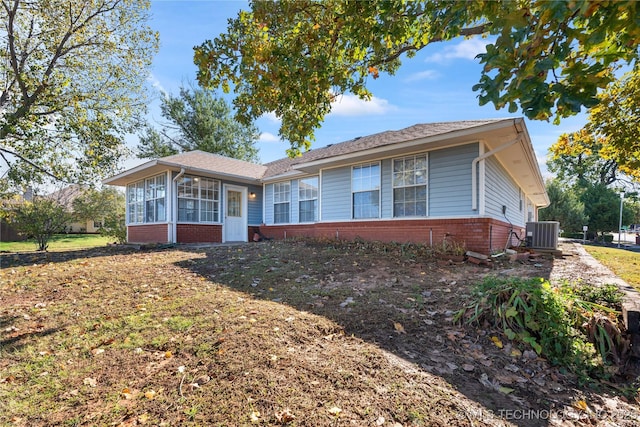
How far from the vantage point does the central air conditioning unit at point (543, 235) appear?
10383 mm

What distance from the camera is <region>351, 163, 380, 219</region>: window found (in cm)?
966

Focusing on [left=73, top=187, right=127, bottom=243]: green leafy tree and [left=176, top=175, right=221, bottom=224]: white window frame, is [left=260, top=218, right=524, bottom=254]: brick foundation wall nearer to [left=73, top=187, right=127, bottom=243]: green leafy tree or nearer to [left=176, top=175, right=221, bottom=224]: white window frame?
[left=176, top=175, right=221, bottom=224]: white window frame

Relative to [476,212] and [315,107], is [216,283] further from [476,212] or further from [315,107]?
[476,212]

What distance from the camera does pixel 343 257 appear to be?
7598mm

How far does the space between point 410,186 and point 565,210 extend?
29814 mm

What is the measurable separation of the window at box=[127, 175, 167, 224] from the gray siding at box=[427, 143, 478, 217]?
10.3 meters

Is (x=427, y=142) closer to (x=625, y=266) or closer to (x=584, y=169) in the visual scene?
(x=625, y=266)

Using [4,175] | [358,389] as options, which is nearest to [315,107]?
[358,389]

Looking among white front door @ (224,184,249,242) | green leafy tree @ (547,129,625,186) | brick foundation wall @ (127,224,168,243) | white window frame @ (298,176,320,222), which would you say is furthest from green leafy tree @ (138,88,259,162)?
green leafy tree @ (547,129,625,186)

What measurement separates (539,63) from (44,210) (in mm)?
15352

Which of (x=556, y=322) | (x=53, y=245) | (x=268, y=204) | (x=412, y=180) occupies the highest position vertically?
(x=412, y=180)

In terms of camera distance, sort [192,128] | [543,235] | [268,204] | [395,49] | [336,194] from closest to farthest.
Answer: [395,49], [543,235], [336,194], [268,204], [192,128]

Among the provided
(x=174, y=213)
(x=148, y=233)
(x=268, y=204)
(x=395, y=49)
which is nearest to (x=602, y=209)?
(x=268, y=204)

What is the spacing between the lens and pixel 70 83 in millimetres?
10453
